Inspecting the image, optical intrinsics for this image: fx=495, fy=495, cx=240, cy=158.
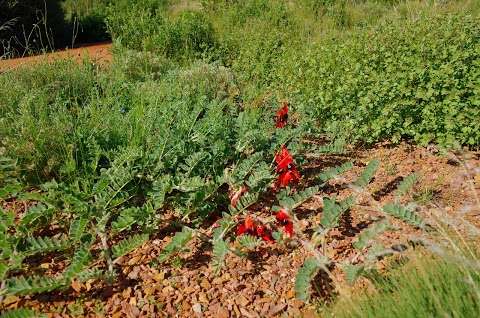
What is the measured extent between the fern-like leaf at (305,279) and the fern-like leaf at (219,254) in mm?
396

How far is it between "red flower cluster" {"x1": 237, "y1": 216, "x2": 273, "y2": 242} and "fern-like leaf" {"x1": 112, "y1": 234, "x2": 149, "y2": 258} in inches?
21.0

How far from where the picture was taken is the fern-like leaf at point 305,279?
2.39 m

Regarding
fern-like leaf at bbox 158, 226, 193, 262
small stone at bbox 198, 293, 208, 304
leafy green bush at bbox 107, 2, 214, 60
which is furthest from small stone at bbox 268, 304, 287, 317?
leafy green bush at bbox 107, 2, 214, 60

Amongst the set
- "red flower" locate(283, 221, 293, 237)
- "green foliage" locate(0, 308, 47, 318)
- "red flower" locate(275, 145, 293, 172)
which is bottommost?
"green foliage" locate(0, 308, 47, 318)

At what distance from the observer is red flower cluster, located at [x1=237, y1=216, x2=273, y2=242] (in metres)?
2.76

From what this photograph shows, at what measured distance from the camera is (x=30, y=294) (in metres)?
2.43

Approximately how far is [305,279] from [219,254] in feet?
1.50

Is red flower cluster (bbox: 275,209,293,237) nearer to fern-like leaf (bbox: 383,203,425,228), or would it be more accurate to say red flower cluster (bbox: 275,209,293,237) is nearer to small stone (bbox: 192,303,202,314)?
fern-like leaf (bbox: 383,203,425,228)

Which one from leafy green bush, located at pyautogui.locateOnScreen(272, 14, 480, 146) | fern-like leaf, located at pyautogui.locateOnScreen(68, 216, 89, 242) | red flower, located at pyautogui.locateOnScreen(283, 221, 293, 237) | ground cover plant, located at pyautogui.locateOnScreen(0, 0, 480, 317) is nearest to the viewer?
ground cover plant, located at pyautogui.locateOnScreen(0, 0, 480, 317)

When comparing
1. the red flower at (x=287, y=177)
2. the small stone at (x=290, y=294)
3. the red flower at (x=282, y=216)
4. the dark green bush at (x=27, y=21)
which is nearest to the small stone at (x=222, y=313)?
the small stone at (x=290, y=294)

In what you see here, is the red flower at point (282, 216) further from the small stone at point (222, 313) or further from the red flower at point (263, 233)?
the small stone at point (222, 313)

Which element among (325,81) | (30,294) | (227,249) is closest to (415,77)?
(325,81)

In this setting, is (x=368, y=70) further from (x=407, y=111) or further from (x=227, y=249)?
(x=227, y=249)

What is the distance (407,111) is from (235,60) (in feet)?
10.0
